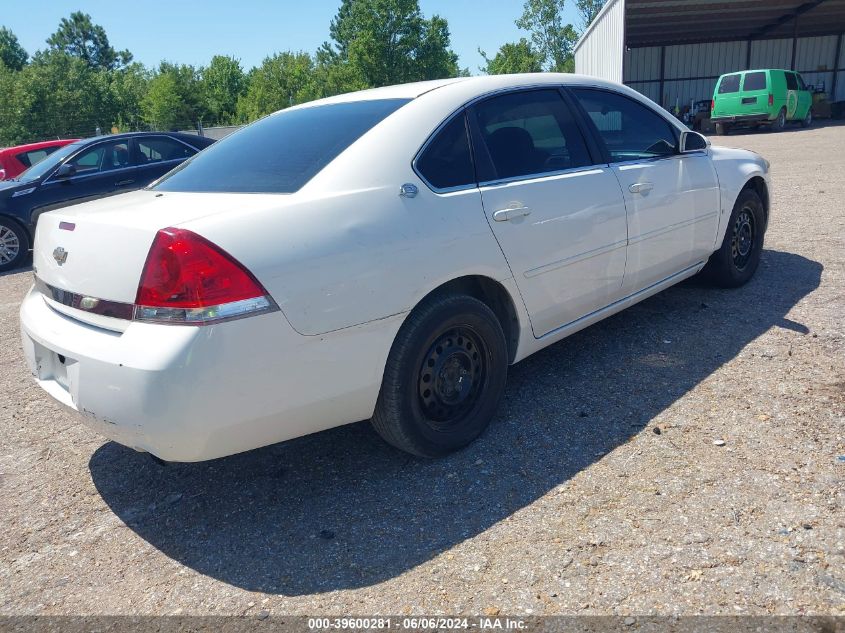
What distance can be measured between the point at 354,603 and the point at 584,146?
8.72 ft

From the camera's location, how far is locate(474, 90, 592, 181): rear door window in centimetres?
330

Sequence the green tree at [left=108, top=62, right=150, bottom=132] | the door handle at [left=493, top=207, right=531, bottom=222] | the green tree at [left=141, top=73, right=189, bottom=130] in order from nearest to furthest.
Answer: the door handle at [left=493, top=207, right=531, bottom=222], the green tree at [left=108, top=62, right=150, bottom=132], the green tree at [left=141, top=73, right=189, bottom=130]

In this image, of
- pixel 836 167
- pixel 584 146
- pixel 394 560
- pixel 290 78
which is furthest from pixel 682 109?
pixel 290 78

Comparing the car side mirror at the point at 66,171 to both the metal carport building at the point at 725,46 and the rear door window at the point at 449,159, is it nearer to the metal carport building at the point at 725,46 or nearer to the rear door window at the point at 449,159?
the rear door window at the point at 449,159

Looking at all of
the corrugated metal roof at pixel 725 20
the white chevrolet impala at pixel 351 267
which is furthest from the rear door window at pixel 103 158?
the corrugated metal roof at pixel 725 20

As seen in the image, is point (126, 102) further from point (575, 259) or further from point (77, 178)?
point (575, 259)

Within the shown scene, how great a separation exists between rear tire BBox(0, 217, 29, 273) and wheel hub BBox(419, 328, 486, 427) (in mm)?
7981

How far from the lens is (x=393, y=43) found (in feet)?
199

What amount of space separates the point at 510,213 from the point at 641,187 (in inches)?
46.0

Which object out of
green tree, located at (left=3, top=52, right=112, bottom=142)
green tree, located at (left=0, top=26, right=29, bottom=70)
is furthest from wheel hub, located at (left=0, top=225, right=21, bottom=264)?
green tree, located at (left=0, top=26, right=29, bottom=70)

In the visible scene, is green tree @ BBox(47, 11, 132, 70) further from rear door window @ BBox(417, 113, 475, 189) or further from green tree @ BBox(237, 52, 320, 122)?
rear door window @ BBox(417, 113, 475, 189)

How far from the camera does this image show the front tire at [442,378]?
110 inches

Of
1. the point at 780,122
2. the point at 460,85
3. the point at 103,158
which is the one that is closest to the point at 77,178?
the point at 103,158

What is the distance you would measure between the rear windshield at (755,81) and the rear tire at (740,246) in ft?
62.2
